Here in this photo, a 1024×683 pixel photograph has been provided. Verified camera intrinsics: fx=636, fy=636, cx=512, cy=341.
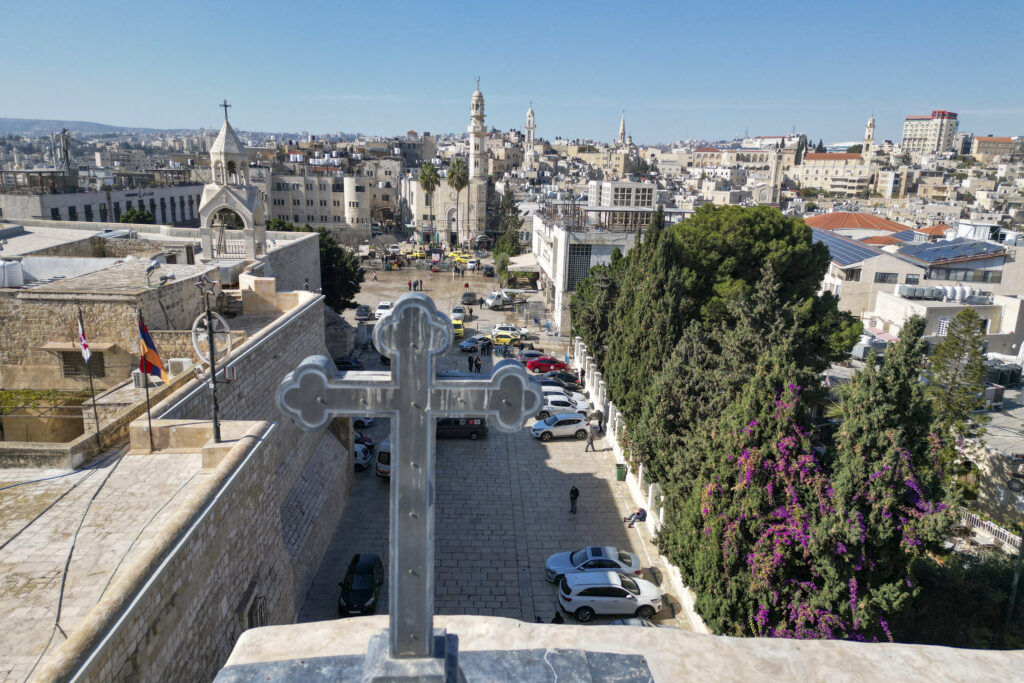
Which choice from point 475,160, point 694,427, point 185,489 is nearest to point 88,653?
point 185,489

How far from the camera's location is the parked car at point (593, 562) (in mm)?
12344

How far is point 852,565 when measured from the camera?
869cm

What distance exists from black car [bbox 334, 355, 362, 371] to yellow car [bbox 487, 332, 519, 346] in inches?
267

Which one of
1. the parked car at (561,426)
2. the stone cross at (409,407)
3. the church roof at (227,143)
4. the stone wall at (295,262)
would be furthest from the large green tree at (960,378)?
the church roof at (227,143)

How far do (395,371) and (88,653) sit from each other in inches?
137

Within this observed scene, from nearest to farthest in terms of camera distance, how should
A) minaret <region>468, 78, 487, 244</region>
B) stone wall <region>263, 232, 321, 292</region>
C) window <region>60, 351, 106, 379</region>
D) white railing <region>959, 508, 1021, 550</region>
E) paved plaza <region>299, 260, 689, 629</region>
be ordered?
window <region>60, 351, 106, 379</region> < paved plaza <region>299, 260, 689, 629</region> < white railing <region>959, 508, 1021, 550</region> < stone wall <region>263, 232, 321, 292</region> < minaret <region>468, 78, 487, 244</region>

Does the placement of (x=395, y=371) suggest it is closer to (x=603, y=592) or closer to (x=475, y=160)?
(x=603, y=592)

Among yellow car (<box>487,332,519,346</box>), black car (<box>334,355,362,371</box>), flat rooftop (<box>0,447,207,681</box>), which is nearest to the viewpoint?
flat rooftop (<box>0,447,207,681</box>)

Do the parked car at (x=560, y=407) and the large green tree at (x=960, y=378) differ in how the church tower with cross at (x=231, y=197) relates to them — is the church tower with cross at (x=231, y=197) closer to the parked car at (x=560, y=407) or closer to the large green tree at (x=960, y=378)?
the parked car at (x=560, y=407)

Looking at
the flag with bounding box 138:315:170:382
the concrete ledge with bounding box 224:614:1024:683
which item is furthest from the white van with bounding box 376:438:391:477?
the concrete ledge with bounding box 224:614:1024:683

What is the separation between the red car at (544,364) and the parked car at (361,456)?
990 cm

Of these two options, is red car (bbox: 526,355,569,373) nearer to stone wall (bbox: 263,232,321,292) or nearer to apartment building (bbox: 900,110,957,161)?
stone wall (bbox: 263,232,321,292)

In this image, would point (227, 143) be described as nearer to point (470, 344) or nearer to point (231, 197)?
point (231, 197)

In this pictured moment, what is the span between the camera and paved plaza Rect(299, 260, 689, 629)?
11883mm
